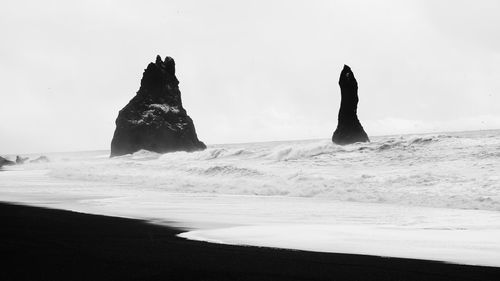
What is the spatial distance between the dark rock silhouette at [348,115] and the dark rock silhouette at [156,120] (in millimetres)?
33520

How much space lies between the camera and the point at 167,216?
11.1 metres

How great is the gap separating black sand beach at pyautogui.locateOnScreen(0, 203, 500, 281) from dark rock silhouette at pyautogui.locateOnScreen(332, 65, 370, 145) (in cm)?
3307

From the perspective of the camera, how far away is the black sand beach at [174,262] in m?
5.21

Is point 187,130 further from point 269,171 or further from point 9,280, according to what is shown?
point 9,280

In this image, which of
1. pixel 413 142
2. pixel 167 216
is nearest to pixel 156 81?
pixel 413 142

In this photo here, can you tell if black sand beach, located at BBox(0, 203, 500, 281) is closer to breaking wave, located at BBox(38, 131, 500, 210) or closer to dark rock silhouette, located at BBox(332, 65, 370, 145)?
breaking wave, located at BBox(38, 131, 500, 210)

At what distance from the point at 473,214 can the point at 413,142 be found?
15530 millimetres

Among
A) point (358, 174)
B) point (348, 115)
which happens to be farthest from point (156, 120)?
point (358, 174)

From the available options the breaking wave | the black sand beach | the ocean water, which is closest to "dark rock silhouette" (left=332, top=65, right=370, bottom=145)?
the breaking wave

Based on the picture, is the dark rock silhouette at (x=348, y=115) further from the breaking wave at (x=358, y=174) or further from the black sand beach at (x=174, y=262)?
the black sand beach at (x=174, y=262)

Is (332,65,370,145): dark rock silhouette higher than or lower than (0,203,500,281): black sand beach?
higher

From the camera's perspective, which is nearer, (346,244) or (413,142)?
(346,244)

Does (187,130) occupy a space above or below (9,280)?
above

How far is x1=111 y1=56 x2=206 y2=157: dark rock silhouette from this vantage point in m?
70.2
